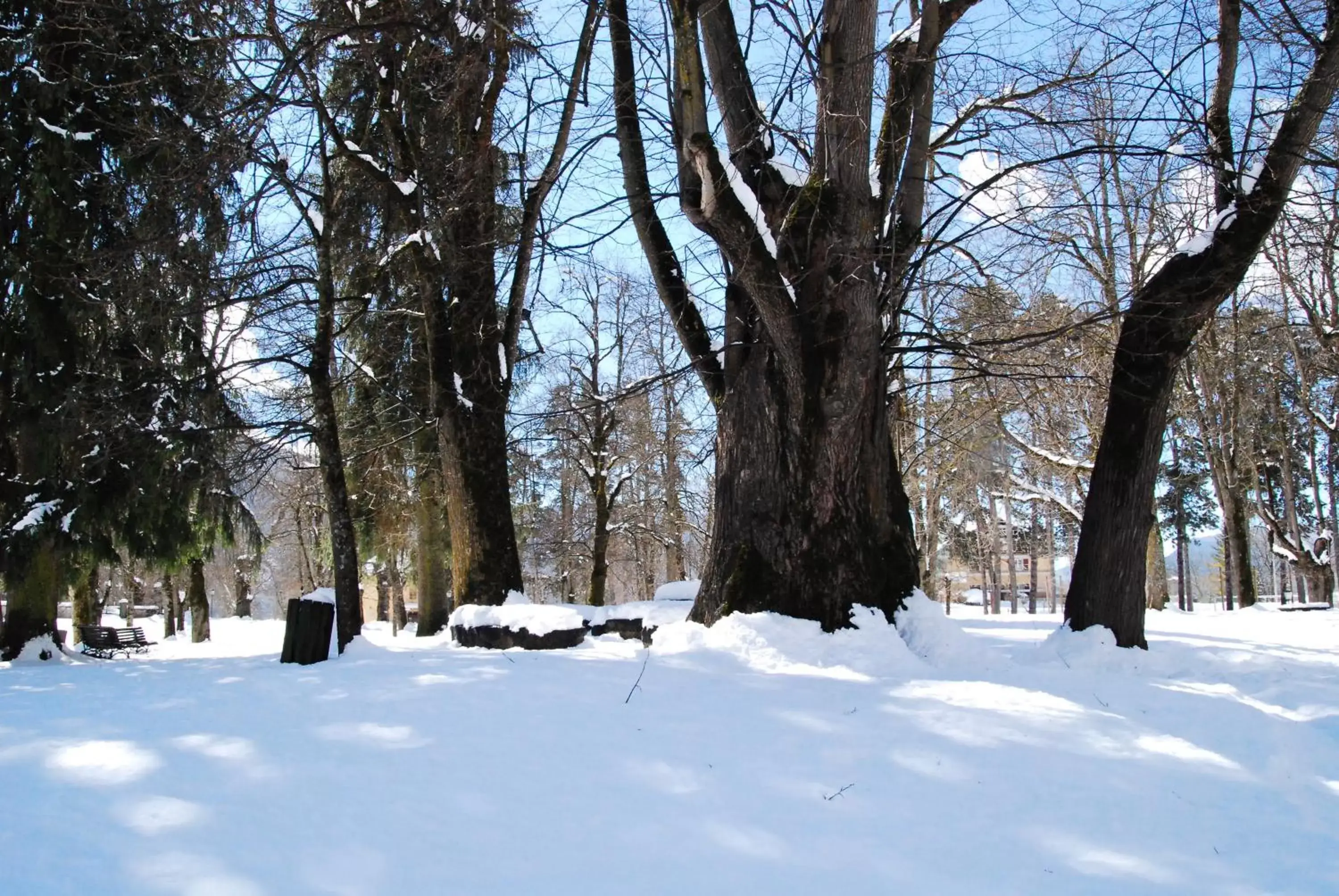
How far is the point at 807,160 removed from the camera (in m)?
7.01

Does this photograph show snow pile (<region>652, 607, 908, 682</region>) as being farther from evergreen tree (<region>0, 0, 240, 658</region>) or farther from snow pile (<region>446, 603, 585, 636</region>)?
evergreen tree (<region>0, 0, 240, 658</region>)

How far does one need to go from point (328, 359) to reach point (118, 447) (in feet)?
9.53

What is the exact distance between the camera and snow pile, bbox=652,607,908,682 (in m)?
5.41

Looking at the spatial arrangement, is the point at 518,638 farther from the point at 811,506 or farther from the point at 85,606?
the point at 85,606

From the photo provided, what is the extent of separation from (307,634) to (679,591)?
6429 millimetres

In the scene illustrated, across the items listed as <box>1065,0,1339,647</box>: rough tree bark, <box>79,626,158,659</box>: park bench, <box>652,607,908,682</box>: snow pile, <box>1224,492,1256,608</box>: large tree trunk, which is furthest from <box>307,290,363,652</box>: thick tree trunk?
<box>1224,492,1256,608</box>: large tree trunk

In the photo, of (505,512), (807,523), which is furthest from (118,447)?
(807,523)

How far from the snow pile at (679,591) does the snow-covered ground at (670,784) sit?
22.1 ft

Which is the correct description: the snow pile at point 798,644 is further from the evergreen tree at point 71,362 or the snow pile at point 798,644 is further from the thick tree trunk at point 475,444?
the evergreen tree at point 71,362

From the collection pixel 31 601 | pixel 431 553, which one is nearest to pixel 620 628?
pixel 431 553

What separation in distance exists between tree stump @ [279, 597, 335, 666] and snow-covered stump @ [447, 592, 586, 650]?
1120 millimetres

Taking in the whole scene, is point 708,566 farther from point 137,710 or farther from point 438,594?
point 438,594

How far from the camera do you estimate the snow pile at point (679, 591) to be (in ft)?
40.0

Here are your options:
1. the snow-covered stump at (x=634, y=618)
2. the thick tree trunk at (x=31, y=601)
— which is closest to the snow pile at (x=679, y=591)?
the snow-covered stump at (x=634, y=618)
